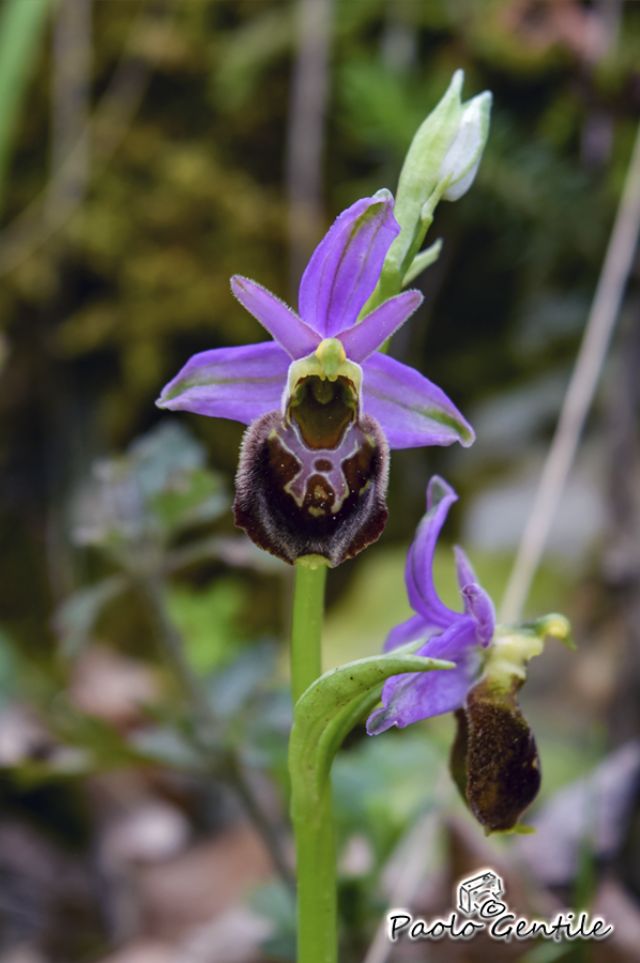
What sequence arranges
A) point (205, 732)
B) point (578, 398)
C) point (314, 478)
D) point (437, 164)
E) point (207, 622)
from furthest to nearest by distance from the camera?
1. point (207, 622)
2. point (578, 398)
3. point (205, 732)
4. point (437, 164)
5. point (314, 478)

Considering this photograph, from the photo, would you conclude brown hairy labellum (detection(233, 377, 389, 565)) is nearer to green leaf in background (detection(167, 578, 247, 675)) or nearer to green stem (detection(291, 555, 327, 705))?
green stem (detection(291, 555, 327, 705))

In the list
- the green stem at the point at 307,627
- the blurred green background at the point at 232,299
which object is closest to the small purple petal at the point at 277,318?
the green stem at the point at 307,627

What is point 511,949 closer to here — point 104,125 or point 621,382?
point 621,382

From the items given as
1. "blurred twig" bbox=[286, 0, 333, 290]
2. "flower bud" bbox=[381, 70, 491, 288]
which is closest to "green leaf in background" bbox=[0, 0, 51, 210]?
"blurred twig" bbox=[286, 0, 333, 290]

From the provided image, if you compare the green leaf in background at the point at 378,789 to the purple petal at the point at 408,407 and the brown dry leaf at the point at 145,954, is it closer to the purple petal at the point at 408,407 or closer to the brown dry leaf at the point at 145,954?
the brown dry leaf at the point at 145,954

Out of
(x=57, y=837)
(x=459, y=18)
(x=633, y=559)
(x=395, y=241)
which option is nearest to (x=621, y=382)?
(x=633, y=559)

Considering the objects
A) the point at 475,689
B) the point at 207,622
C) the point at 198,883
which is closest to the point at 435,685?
the point at 475,689

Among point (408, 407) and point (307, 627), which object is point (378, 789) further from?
point (408, 407)
